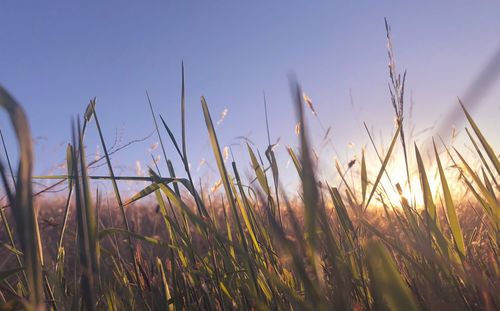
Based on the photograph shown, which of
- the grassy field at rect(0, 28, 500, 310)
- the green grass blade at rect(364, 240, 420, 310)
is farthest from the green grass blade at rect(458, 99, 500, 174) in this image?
the green grass blade at rect(364, 240, 420, 310)

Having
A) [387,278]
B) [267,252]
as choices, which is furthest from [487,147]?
[387,278]

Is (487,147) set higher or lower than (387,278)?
higher

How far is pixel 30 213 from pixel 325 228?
294 millimetres

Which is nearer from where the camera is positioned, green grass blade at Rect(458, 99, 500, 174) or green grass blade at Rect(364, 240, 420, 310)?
green grass blade at Rect(364, 240, 420, 310)

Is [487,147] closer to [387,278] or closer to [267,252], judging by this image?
[267,252]

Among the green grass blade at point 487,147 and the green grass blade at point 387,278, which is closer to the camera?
the green grass blade at point 387,278

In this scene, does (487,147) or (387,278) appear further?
(487,147)

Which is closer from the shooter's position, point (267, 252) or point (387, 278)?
point (387, 278)

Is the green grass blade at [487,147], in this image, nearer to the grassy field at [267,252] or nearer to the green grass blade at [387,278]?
the grassy field at [267,252]

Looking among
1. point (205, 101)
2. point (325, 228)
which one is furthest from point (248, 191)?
point (325, 228)

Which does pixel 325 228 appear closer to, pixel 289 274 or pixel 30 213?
pixel 30 213

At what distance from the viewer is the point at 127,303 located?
3.33 ft

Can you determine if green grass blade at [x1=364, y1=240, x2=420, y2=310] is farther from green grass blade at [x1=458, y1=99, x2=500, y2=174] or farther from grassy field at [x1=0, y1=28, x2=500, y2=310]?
green grass blade at [x1=458, y1=99, x2=500, y2=174]

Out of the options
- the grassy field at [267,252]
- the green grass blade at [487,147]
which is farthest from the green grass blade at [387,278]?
the green grass blade at [487,147]
